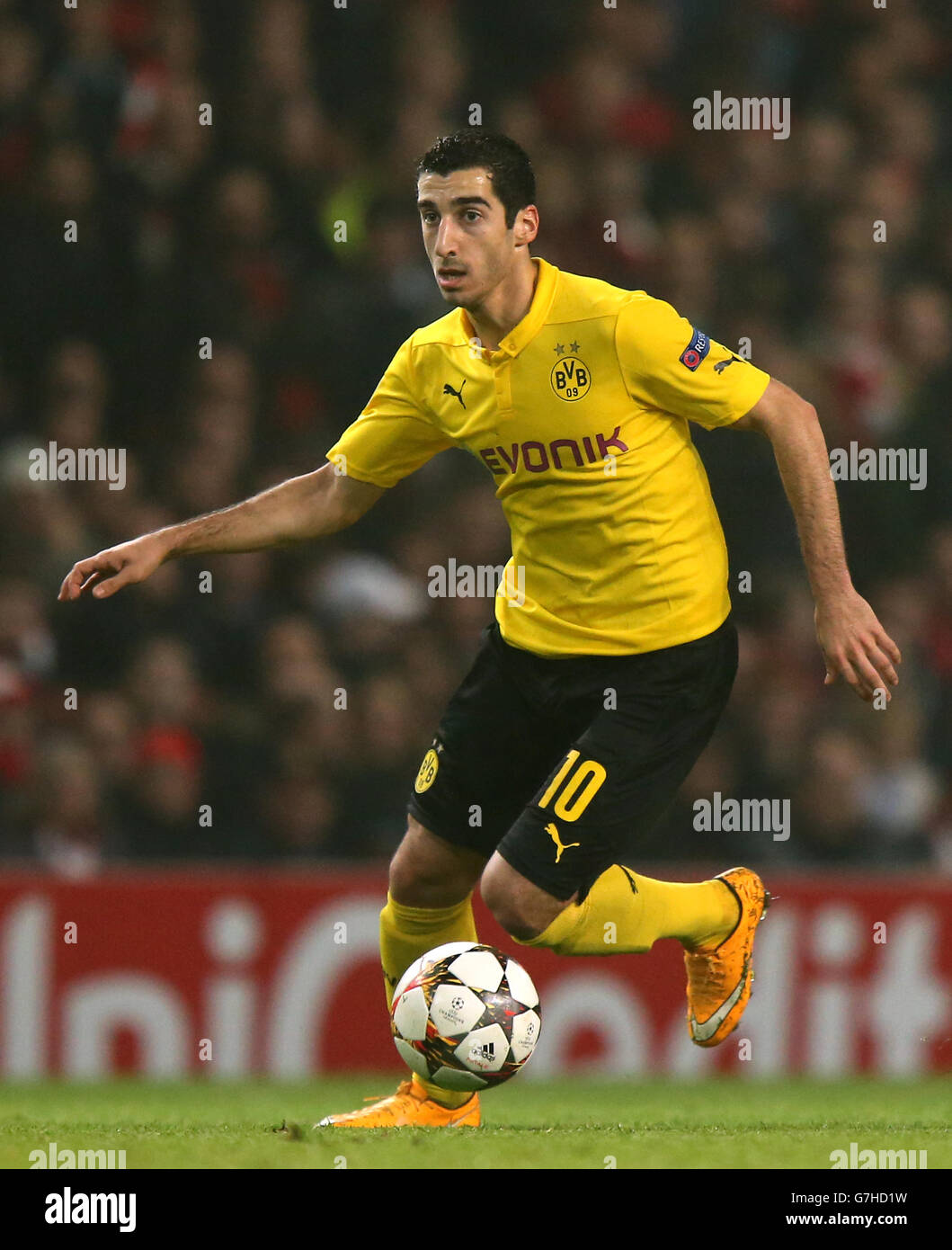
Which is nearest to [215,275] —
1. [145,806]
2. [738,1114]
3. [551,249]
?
[551,249]

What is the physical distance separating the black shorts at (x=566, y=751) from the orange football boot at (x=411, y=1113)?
2.18ft

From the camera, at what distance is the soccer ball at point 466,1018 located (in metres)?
4.50

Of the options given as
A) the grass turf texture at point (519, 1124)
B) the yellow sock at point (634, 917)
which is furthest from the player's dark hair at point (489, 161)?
the grass turf texture at point (519, 1124)

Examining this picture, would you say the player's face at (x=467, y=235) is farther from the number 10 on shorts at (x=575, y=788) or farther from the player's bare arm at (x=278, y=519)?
the number 10 on shorts at (x=575, y=788)

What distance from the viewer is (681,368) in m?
4.45

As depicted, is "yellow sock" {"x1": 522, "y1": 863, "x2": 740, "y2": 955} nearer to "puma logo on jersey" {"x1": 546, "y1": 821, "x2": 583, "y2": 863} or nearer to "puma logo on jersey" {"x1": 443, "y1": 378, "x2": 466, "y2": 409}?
"puma logo on jersey" {"x1": 546, "y1": 821, "x2": 583, "y2": 863}

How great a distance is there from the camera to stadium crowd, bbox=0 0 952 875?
746 centimetres

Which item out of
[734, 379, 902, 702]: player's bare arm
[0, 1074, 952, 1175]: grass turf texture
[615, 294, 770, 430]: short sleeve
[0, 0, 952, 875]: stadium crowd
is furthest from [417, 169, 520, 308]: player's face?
[0, 0, 952, 875]: stadium crowd

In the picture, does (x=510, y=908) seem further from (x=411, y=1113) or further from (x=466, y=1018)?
(x=411, y=1113)

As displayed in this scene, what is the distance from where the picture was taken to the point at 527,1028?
15.0ft

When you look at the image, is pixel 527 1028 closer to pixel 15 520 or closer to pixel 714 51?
pixel 15 520

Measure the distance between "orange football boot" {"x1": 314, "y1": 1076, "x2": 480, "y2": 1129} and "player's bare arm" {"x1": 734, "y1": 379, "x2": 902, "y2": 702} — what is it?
4.86 feet

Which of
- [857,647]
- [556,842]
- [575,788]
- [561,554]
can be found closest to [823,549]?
[857,647]

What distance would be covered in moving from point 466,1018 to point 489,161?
1.97m
